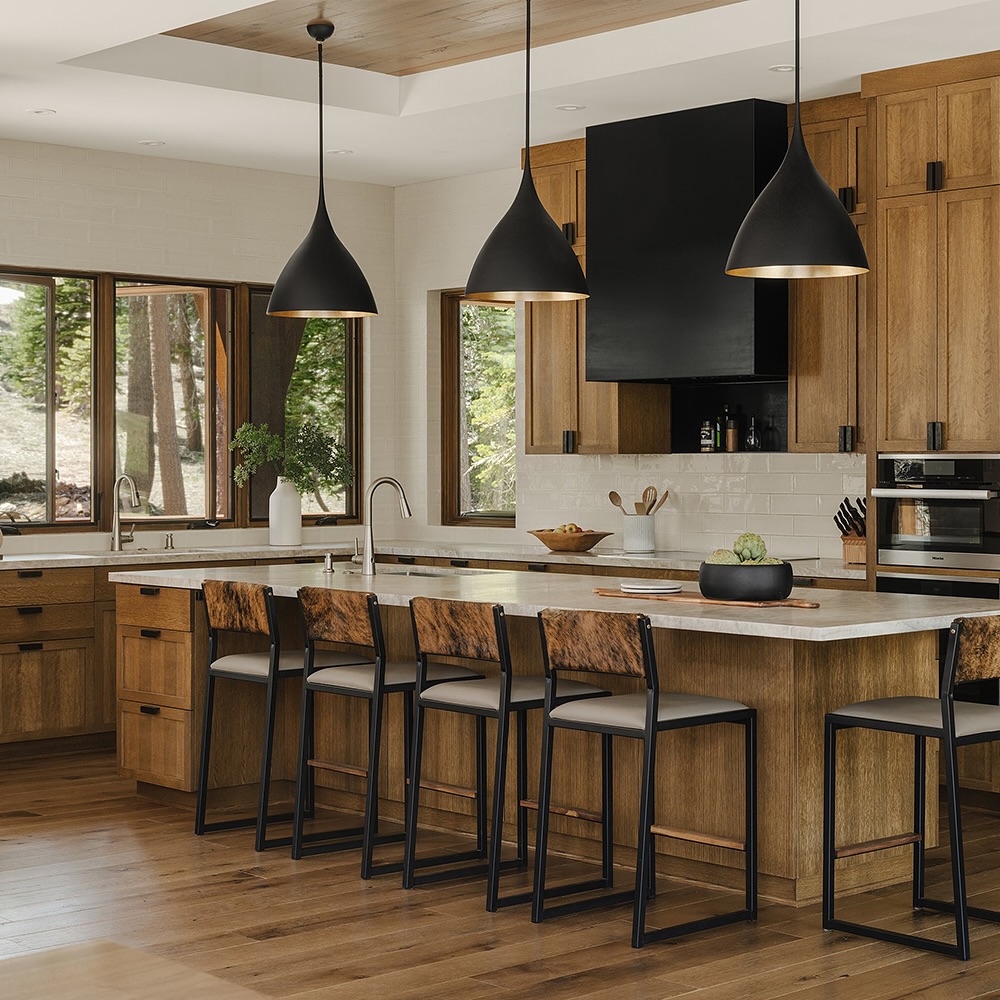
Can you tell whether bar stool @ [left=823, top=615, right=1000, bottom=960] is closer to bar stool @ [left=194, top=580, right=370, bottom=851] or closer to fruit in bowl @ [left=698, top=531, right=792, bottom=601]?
fruit in bowl @ [left=698, top=531, right=792, bottom=601]

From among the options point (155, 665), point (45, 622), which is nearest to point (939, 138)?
point (155, 665)

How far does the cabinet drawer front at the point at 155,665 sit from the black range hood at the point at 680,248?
2.49 m

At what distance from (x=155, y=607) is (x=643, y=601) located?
7.08ft

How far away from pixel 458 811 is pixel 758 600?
1.46 m

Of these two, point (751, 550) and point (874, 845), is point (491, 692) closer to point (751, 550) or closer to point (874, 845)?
point (751, 550)

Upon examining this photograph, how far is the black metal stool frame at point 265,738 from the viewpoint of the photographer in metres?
5.40

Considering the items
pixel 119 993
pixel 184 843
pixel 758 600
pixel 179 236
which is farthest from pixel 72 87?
pixel 119 993

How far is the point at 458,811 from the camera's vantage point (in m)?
5.57

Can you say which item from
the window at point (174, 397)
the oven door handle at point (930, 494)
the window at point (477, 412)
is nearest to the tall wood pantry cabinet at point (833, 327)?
the oven door handle at point (930, 494)

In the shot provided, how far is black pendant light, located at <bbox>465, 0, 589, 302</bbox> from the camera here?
17.5 feet

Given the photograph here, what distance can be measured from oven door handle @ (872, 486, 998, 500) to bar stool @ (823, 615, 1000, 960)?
183cm

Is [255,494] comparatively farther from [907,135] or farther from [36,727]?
[907,135]

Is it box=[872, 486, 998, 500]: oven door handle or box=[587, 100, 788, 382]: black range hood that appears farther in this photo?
box=[587, 100, 788, 382]: black range hood

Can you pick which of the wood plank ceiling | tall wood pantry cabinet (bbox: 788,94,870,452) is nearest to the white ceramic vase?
the wood plank ceiling
